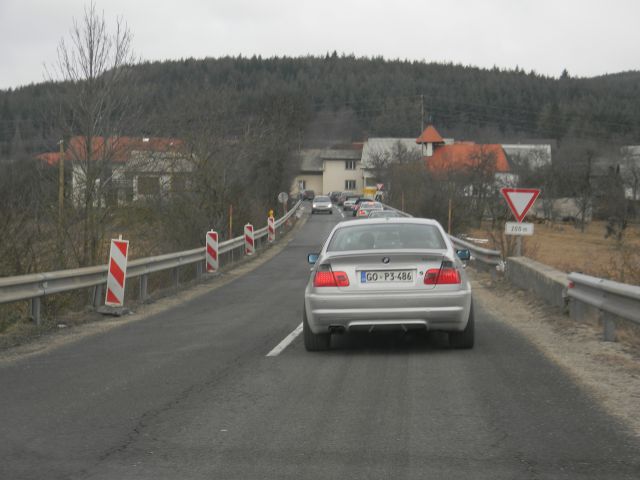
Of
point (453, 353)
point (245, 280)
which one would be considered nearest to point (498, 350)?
point (453, 353)

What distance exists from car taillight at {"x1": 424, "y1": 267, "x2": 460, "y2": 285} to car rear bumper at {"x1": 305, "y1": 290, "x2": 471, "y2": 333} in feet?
0.40


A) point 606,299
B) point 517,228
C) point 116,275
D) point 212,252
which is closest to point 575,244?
point 212,252

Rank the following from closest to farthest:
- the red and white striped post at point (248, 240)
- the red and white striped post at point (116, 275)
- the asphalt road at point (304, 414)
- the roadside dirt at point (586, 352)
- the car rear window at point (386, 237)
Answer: the asphalt road at point (304, 414)
the roadside dirt at point (586, 352)
the car rear window at point (386, 237)
the red and white striped post at point (116, 275)
the red and white striped post at point (248, 240)

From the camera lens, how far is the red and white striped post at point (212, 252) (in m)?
22.8

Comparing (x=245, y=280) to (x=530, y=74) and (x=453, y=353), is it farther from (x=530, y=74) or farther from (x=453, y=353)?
(x=530, y=74)

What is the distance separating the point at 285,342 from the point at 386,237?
1841 mm

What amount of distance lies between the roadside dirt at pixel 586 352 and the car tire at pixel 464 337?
808 mm

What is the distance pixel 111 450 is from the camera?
5.54 m

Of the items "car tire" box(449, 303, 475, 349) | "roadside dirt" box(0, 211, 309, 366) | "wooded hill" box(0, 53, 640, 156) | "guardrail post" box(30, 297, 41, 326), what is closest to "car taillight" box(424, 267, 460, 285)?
"car tire" box(449, 303, 475, 349)

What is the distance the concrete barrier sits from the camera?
42.3ft

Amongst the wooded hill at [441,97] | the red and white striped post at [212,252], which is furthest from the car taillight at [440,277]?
the wooded hill at [441,97]

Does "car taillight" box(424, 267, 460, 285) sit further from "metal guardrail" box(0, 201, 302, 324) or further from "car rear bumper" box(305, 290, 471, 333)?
"metal guardrail" box(0, 201, 302, 324)

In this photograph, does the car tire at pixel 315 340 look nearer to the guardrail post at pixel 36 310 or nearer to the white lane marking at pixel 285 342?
the white lane marking at pixel 285 342

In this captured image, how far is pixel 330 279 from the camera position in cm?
923
